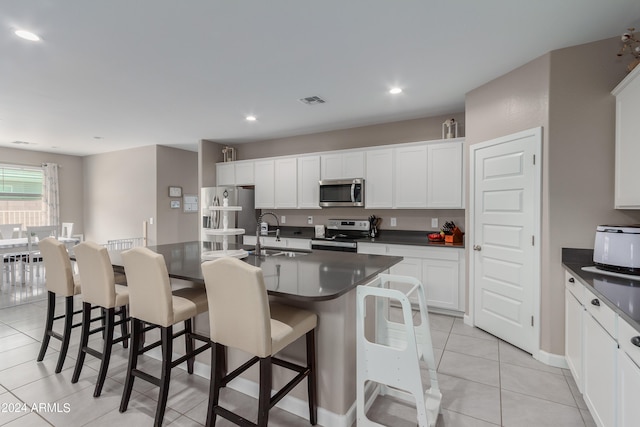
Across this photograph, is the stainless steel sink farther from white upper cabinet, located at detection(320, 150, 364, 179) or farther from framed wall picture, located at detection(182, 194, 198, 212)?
framed wall picture, located at detection(182, 194, 198, 212)

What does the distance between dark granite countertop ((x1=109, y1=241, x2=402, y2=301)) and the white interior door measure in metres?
1.28

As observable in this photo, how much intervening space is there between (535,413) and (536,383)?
0.40 meters

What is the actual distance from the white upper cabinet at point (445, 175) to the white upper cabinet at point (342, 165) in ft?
3.21

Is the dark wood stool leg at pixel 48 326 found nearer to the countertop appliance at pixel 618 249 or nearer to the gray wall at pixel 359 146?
the gray wall at pixel 359 146

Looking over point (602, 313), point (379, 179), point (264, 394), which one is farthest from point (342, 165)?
point (264, 394)

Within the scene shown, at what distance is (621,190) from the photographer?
2.22 meters

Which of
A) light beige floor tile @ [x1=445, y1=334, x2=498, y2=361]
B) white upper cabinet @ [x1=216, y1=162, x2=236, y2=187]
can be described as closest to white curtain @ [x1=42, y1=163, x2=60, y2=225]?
white upper cabinet @ [x1=216, y1=162, x2=236, y2=187]

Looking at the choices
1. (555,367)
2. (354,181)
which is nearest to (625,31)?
(555,367)

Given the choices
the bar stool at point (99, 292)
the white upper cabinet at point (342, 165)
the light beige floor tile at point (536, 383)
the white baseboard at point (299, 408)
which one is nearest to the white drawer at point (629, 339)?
the light beige floor tile at point (536, 383)

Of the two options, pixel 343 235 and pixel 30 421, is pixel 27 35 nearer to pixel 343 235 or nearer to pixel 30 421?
pixel 30 421

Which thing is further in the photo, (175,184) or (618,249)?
(175,184)

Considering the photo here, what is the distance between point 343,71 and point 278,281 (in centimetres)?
209

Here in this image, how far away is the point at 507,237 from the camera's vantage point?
2.97 metres

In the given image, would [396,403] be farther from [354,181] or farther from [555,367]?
[354,181]
